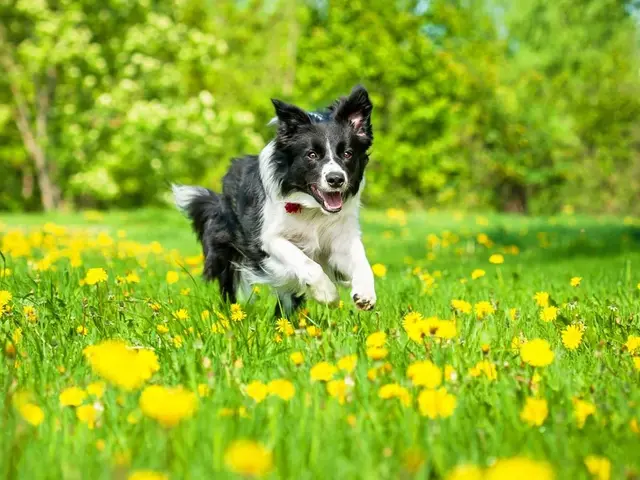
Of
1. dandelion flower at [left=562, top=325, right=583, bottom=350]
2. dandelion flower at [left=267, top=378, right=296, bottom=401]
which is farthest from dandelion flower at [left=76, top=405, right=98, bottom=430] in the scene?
dandelion flower at [left=562, top=325, right=583, bottom=350]

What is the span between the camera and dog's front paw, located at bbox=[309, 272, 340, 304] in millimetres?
3756

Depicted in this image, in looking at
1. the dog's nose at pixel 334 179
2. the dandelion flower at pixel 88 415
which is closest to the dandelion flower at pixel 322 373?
the dandelion flower at pixel 88 415

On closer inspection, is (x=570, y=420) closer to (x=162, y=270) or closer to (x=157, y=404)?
(x=157, y=404)

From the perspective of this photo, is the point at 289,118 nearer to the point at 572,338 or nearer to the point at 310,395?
the point at 572,338

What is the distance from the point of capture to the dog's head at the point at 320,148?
4227 mm

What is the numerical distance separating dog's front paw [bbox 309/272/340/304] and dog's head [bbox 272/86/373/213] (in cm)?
50

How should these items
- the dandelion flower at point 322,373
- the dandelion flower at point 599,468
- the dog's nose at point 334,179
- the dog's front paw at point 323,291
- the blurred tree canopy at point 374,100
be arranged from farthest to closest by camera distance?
1. the blurred tree canopy at point 374,100
2. the dog's nose at point 334,179
3. the dog's front paw at point 323,291
4. the dandelion flower at point 322,373
5. the dandelion flower at point 599,468

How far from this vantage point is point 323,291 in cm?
378

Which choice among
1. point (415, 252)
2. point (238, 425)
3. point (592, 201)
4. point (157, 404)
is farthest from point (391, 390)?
point (592, 201)

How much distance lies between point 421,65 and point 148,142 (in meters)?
8.62

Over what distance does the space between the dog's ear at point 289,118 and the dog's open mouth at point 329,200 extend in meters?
0.40

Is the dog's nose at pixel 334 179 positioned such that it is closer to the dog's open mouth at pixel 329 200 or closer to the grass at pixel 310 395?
the dog's open mouth at pixel 329 200

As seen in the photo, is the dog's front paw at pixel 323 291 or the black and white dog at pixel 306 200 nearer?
the dog's front paw at pixel 323 291

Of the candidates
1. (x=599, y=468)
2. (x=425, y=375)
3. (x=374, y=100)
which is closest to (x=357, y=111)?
(x=425, y=375)
